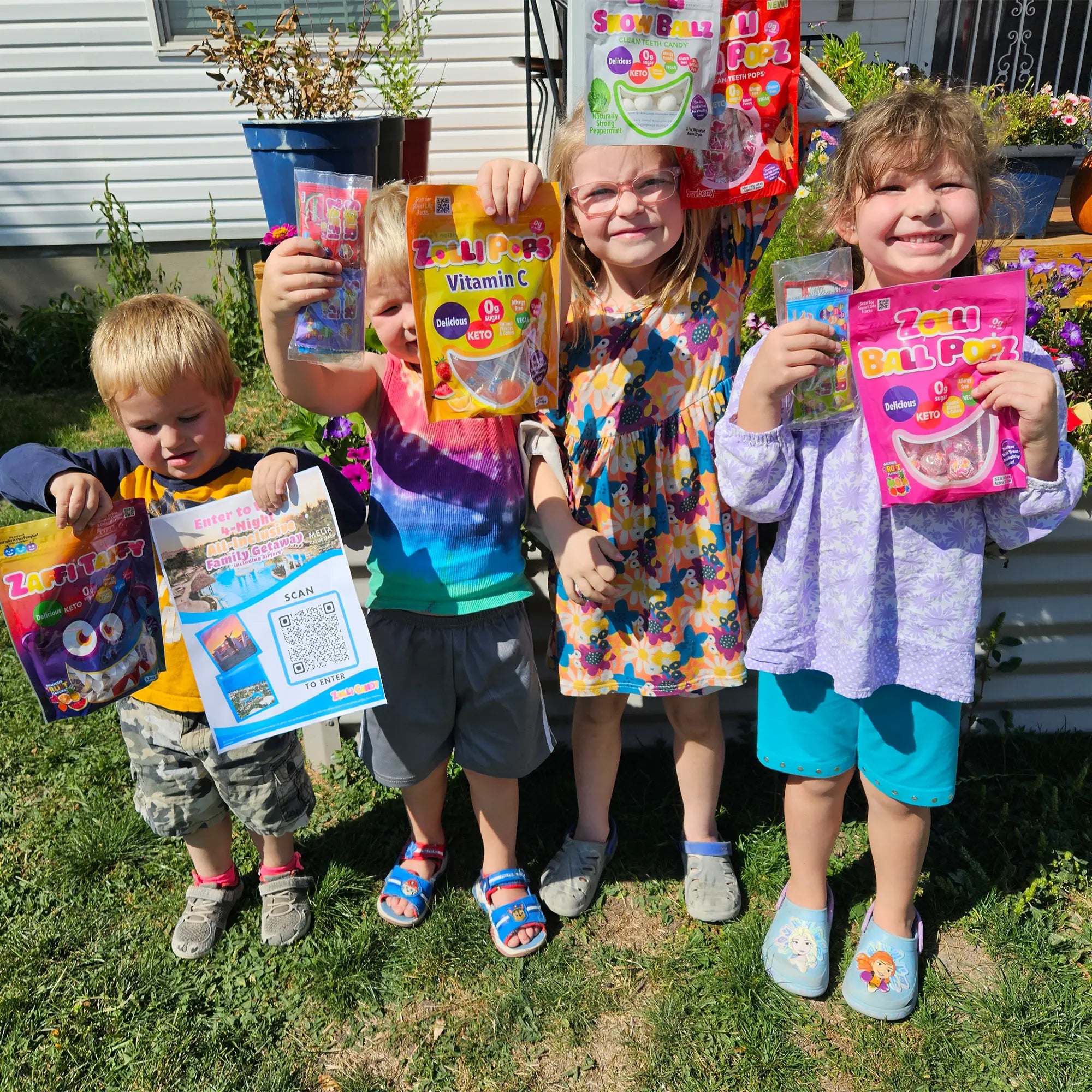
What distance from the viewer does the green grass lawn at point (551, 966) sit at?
1.98 metres

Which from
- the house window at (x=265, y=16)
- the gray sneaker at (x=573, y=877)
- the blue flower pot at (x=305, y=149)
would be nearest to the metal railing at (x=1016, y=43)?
the house window at (x=265, y=16)

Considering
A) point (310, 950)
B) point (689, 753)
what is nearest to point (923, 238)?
point (689, 753)

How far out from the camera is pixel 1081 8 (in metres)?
6.59

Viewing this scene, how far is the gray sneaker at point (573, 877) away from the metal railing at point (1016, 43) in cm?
633

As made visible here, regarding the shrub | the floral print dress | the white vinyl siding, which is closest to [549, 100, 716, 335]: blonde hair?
the floral print dress

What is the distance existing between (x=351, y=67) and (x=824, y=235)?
11.5ft

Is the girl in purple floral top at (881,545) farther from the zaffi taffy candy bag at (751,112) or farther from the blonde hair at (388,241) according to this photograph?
the blonde hair at (388,241)

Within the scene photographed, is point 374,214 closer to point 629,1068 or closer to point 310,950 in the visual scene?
point 310,950

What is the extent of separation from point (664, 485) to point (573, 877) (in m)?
1.04

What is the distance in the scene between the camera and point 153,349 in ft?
5.91

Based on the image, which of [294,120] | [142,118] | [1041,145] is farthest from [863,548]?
[142,118]

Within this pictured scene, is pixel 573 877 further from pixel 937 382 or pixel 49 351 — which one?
pixel 49 351

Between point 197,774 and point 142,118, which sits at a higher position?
point 142,118

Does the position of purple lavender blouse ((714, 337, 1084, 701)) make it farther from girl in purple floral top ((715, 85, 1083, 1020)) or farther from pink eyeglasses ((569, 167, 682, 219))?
pink eyeglasses ((569, 167, 682, 219))
